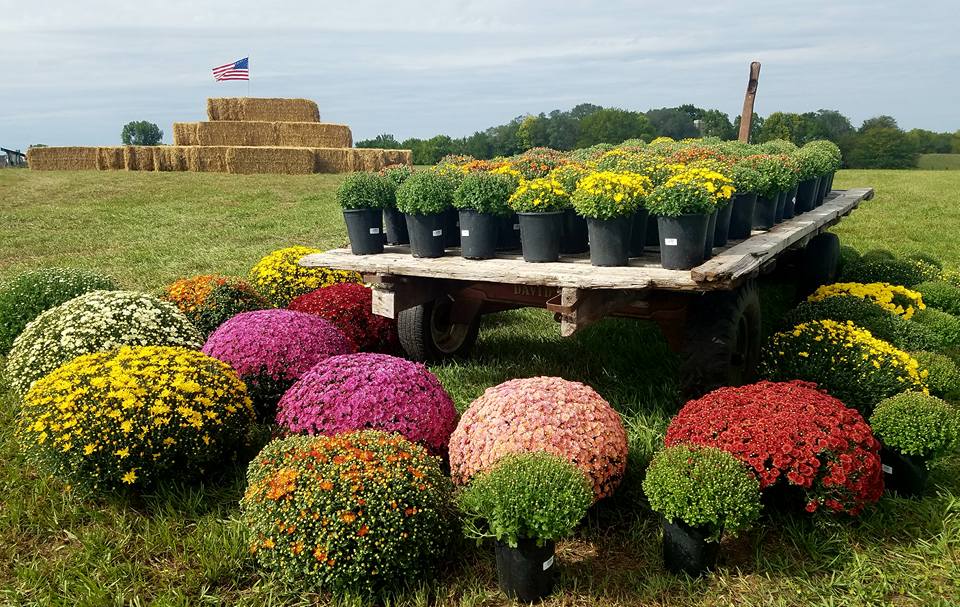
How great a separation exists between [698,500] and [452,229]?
3.10 meters

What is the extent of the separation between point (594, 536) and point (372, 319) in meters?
3.02

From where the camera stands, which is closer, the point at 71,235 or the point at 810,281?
the point at 810,281

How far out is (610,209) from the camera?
417 cm

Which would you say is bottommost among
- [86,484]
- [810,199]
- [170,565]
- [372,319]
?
[170,565]

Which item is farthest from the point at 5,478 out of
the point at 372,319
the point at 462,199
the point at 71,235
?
the point at 71,235

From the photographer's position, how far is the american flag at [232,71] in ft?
90.0

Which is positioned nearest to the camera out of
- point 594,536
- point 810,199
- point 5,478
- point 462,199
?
point 594,536

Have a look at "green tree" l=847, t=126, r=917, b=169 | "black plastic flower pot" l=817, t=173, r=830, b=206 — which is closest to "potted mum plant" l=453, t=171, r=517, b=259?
"black plastic flower pot" l=817, t=173, r=830, b=206

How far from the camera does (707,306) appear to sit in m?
4.35

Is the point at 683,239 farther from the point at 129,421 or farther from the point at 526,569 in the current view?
the point at 129,421

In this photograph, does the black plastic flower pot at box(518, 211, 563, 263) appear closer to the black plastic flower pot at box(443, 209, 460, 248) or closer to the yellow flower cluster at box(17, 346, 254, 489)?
the black plastic flower pot at box(443, 209, 460, 248)

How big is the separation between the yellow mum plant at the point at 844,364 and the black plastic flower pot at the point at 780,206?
1.89 meters

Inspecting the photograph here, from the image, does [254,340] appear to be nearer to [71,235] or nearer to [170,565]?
[170,565]

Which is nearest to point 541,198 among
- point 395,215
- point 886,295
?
point 395,215
